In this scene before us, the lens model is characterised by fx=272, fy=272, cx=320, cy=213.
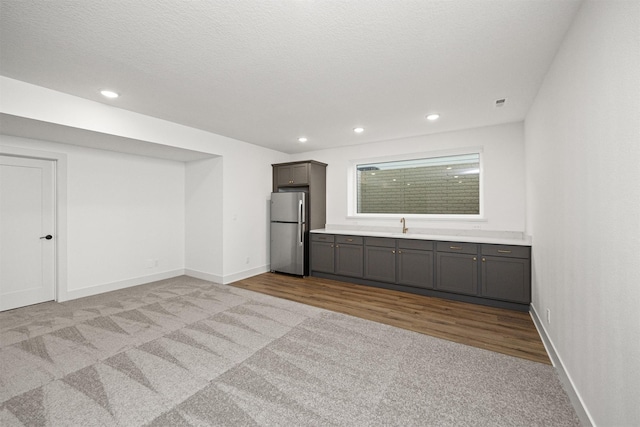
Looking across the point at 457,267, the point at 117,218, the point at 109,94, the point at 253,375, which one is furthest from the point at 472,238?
the point at 117,218

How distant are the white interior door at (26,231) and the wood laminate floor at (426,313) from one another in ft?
8.56

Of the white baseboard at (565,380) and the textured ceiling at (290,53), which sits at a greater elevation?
the textured ceiling at (290,53)

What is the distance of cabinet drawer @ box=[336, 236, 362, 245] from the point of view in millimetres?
4727

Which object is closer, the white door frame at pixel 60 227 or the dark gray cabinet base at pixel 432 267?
the dark gray cabinet base at pixel 432 267

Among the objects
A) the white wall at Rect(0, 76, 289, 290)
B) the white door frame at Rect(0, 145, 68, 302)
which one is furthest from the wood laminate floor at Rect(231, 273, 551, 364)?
the white door frame at Rect(0, 145, 68, 302)

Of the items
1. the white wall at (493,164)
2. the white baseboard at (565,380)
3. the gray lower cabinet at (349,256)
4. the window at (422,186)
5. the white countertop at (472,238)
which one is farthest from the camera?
the gray lower cabinet at (349,256)

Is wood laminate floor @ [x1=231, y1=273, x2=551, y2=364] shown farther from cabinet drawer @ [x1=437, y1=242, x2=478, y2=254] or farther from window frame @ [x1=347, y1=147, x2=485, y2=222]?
window frame @ [x1=347, y1=147, x2=485, y2=222]

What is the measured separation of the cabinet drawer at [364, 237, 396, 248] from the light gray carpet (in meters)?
1.58

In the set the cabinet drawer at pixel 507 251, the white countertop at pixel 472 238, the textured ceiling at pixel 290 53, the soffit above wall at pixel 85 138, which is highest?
the textured ceiling at pixel 290 53

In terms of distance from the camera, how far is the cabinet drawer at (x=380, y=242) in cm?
440

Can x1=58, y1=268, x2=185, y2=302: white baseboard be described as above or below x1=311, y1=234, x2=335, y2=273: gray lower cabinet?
below

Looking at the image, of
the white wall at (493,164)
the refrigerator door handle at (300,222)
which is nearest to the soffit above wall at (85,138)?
the refrigerator door handle at (300,222)

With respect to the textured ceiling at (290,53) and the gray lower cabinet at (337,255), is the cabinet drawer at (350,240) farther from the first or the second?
the textured ceiling at (290,53)

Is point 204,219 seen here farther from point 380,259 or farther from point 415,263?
point 415,263
